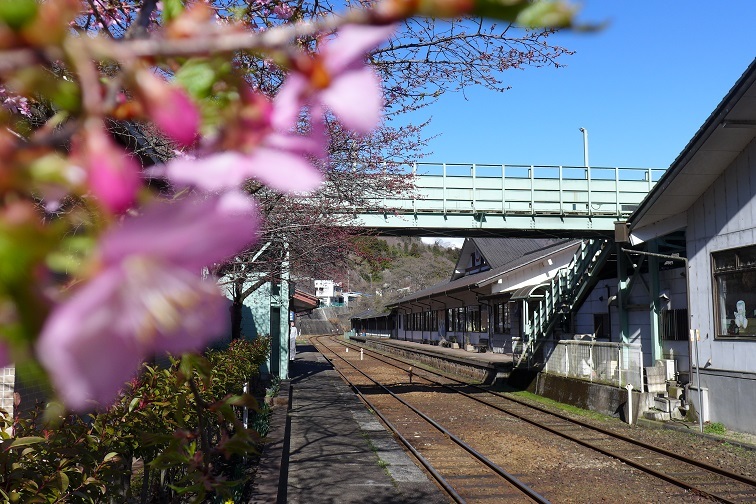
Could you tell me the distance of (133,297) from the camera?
1.52 ft

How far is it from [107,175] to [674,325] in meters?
17.5

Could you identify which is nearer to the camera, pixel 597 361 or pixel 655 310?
pixel 655 310

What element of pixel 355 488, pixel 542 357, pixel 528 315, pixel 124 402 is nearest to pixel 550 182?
pixel 542 357

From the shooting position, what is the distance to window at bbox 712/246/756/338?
41.1 ft

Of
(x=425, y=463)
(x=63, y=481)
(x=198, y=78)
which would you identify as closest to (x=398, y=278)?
(x=425, y=463)

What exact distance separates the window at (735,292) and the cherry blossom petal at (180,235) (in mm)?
14002

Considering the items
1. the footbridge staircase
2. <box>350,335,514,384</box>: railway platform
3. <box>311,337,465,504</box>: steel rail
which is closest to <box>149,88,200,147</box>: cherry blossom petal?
<box>311,337,465,504</box>: steel rail

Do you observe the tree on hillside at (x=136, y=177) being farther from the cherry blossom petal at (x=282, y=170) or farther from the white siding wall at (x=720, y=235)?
the white siding wall at (x=720, y=235)

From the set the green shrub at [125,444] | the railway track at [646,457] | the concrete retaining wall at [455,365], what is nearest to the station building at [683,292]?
the railway track at [646,457]

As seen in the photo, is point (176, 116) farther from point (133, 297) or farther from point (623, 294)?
point (623, 294)

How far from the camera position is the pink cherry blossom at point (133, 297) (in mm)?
422

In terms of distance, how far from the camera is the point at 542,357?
71.7ft

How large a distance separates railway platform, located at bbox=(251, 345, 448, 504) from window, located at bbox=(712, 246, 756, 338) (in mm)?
7587

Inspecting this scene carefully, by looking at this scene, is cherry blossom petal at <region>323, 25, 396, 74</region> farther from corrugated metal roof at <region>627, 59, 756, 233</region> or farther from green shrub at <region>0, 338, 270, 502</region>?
corrugated metal roof at <region>627, 59, 756, 233</region>
